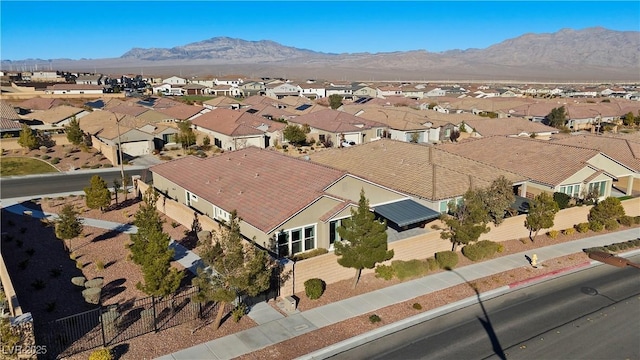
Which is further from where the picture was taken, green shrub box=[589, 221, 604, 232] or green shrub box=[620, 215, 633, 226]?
green shrub box=[620, 215, 633, 226]

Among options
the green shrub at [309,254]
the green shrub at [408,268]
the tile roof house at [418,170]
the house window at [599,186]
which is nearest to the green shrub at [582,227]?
the tile roof house at [418,170]

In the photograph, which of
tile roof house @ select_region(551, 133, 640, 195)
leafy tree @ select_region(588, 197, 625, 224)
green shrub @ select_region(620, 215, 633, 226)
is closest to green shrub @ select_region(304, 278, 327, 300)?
leafy tree @ select_region(588, 197, 625, 224)

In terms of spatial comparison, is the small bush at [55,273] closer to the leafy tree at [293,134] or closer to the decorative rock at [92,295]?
the decorative rock at [92,295]

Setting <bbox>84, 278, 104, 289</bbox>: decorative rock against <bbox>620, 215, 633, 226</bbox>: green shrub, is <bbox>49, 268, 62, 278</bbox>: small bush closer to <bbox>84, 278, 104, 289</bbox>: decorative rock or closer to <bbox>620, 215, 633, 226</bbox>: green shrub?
<bbox>84, 278, 104, 289</bbox>: decorative rock

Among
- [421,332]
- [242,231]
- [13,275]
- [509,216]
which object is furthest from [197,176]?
[509,216]

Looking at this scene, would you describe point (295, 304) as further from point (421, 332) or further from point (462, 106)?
point (462, 106)

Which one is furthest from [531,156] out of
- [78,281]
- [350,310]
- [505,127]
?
[78,281]
